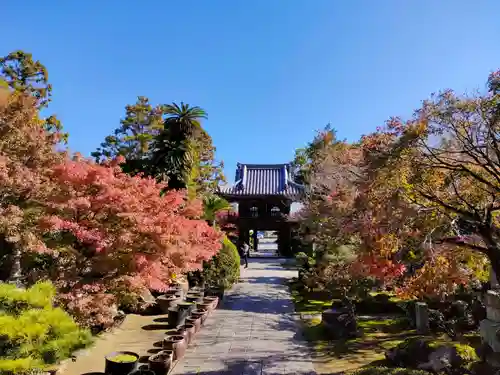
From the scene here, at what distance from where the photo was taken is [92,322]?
21.5 ft

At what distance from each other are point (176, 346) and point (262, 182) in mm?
26449

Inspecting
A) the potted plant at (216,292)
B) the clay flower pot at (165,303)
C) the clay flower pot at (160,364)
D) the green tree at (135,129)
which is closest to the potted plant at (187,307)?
the clay flower pot at (165,303)

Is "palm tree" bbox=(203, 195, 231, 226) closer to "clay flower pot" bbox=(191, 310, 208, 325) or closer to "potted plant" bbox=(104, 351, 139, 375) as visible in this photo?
"clay flower pot" bbox=(191, 310, 208, 325)

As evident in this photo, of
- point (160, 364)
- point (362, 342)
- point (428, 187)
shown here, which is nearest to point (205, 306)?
point (362, 342)

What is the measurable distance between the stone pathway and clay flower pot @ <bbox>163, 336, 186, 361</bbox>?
13cm

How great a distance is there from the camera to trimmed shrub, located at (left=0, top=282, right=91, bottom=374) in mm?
3932

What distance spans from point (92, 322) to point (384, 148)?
5.56 meters

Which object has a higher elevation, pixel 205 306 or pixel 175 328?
pixel 205 306

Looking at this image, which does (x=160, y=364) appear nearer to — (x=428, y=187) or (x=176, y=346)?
(x=176, y=346)

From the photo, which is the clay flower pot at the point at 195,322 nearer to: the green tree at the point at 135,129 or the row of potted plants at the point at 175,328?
the row of potted plants at the point at 175,328

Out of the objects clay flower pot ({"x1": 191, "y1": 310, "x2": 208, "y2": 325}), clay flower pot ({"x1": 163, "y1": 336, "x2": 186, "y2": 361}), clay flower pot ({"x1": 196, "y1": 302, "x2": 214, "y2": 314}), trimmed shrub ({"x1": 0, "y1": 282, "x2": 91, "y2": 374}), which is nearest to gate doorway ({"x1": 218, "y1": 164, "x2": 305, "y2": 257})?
clay flower pot ({"x1": 196, "y1": 302, "x2": 214, "y2": 314})

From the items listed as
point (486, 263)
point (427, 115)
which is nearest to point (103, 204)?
point (427, 115)

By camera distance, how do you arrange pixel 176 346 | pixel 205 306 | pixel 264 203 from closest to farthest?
pixel 176 346, pixel 205 306, pixel 264 203

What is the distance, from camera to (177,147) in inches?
575
